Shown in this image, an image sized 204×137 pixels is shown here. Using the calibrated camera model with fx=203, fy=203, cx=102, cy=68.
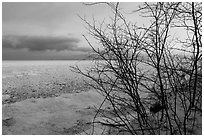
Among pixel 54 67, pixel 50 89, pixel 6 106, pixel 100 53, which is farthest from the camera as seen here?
pixel 54 67

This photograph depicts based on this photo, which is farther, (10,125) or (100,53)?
(10,125)

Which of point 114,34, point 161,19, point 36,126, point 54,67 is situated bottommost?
point 36,126

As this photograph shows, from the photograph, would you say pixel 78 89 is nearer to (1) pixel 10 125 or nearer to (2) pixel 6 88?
(2) pixel 6 88

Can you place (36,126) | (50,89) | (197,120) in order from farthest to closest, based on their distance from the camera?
(50,89)
(36,126)
(197,120)

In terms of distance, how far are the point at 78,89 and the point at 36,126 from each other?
3307mm

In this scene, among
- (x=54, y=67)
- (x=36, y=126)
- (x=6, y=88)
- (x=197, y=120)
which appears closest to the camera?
(x=197, y=120)

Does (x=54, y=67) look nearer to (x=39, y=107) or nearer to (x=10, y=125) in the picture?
(x=39, y=107)

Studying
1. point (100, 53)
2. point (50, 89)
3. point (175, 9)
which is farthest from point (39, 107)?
point (175, 9)

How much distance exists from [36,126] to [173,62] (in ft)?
13.0

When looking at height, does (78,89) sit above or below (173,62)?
below

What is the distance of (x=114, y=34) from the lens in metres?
2.96

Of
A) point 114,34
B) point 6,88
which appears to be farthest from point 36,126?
point 114,34

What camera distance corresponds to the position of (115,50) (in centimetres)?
294

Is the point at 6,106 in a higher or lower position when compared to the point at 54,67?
lower
